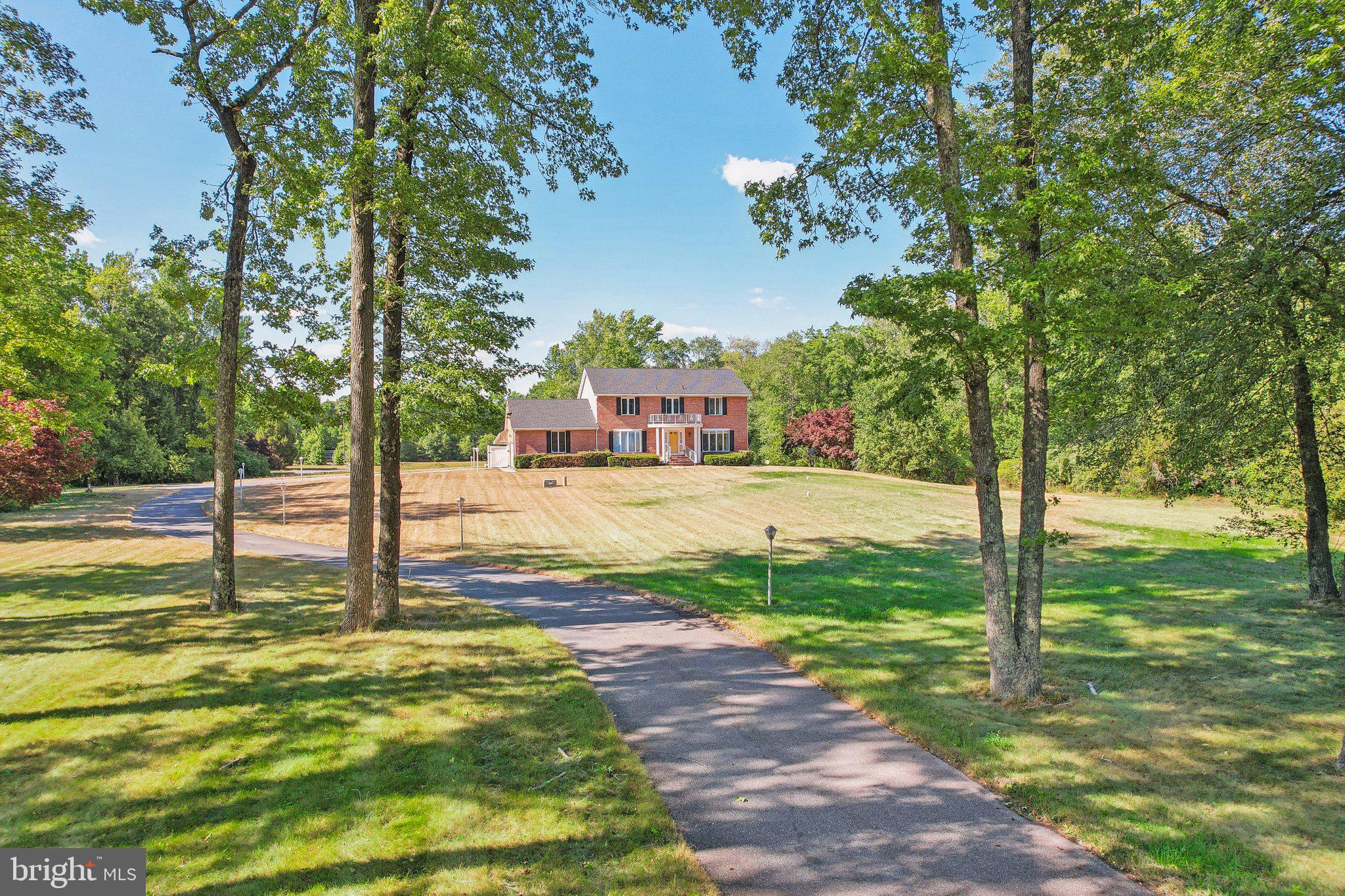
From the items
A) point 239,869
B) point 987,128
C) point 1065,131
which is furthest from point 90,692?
point 987,128

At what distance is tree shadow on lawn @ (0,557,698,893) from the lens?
4199mm

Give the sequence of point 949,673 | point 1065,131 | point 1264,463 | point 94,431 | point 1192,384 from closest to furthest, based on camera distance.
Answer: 1. point 1065,131
2. point 949,673
3. point 1192,384
4. point 1264,463
5. point 94,431

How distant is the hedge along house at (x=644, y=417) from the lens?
43.7m

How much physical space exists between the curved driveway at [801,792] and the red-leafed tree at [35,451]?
37.3 feet

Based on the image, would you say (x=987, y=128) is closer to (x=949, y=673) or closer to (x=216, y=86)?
(x=949, y=673)

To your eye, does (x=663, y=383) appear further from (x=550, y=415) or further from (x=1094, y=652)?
(x=1094, y=652)

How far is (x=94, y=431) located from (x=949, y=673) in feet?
149

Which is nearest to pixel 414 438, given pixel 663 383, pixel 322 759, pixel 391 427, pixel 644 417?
pixel 391 427

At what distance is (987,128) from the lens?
9.26 meters

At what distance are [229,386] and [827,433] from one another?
122 ft

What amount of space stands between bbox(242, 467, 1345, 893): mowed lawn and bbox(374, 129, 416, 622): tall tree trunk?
5392mm

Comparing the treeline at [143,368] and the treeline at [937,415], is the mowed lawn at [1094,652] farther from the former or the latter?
the treeline at [143,368]

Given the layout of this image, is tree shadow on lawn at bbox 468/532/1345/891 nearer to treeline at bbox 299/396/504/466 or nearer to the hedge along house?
treeline at bbox 299/396/504/466

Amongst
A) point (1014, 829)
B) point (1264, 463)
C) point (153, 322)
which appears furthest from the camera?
point (153, 322)
